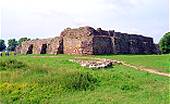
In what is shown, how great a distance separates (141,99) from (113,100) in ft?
2.55

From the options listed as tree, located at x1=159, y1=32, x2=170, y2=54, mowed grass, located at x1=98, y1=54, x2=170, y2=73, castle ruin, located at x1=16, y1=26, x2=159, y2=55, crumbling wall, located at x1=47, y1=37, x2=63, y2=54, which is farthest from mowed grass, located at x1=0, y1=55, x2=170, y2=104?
tree, located at x1=159, y1=32, x2=170, y2=54

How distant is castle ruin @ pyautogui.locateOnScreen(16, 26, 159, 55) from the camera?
2395 centimetres

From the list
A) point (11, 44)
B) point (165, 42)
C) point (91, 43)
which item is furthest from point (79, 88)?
point (11, 44)

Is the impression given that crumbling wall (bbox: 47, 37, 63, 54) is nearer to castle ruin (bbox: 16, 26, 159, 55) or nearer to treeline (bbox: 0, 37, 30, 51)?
castle ruin (bbox: 16, 26, 159, 55)

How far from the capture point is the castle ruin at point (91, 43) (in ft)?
78.6

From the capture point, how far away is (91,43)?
23703 mm

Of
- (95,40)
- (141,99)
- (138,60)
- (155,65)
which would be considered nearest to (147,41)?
(95,40)

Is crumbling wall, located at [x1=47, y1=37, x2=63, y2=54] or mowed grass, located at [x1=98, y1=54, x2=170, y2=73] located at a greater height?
crumbling wall, located at [x1=47, y1=37, x2=63, y2=54]

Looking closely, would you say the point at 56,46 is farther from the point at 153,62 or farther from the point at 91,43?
the point at 153,62

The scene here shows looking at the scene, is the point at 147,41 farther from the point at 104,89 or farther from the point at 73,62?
the point at 104,89

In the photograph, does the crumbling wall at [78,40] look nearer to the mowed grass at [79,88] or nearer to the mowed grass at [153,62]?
the mowed grass at [153,62]

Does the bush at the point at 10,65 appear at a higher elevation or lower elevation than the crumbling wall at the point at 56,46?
lower

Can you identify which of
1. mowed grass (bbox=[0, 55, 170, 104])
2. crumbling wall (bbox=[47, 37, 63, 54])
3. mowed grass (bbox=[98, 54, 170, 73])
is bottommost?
mowed grass (bbox=[0, 55, 170, 104])

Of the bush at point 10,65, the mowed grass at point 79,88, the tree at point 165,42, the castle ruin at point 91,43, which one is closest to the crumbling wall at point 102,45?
the castle ruin at point 91,43
